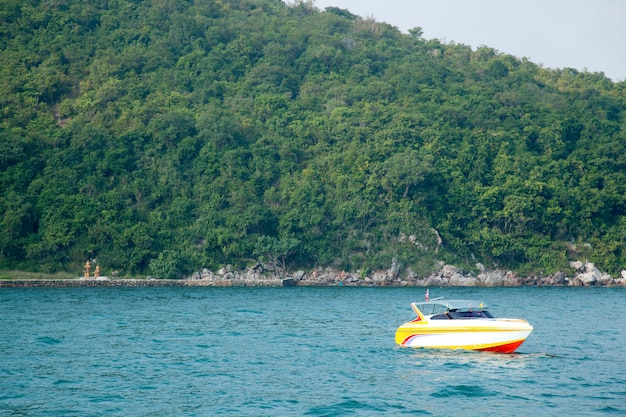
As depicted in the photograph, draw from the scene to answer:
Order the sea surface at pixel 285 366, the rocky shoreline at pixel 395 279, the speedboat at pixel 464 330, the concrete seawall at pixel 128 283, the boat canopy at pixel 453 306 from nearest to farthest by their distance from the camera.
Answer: the sea surface at pixel 285 366, the speedboat at pixel 464 330, the boat canopy at pixel 453 306, the concrete seawall at pixel 128 283, the rocky shoreline at pixel 395 279

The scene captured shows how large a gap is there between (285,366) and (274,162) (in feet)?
217

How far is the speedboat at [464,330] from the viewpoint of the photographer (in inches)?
1169

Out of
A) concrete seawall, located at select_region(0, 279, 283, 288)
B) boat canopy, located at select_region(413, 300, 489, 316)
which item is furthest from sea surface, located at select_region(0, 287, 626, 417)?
concrete seawall, located at select_region(0, 279, 283, 288)

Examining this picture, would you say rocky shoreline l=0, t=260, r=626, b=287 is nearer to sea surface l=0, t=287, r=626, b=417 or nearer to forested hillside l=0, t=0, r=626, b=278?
forested hillside l=0, t=0, r=626, b=278

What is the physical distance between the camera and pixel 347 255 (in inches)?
3364

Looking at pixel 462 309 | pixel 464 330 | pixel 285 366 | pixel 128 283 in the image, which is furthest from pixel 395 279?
pixel 285 366

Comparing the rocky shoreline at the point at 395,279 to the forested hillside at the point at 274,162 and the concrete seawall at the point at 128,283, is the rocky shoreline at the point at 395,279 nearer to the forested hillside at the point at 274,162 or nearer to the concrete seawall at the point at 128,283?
the concrete seawall at the point at 128,283

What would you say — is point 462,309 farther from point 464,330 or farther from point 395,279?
point 395,279

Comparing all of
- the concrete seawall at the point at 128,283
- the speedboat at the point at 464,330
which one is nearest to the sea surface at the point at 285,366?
the speedboat at the point at 464,330

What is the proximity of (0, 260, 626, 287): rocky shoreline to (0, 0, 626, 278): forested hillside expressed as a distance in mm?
1545

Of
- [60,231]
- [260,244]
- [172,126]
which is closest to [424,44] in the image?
[172,126]

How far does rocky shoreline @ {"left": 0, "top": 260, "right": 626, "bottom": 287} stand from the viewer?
Result: 7950 cm

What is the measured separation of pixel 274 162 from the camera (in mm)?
94312

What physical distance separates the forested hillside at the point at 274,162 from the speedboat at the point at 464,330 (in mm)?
49947
